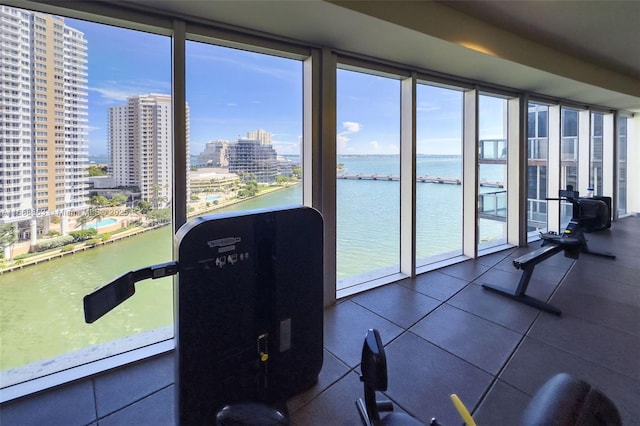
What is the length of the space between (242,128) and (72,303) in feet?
5.88

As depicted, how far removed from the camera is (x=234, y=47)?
2.62 meters

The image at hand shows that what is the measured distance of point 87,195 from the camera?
2.16m

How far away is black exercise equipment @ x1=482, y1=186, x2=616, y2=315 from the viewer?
9.85ft

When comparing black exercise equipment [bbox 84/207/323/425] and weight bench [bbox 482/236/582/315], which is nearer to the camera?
black exercise equipment [bbox 84/207/323/425]

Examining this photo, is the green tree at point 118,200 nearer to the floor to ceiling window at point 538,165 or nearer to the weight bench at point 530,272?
the weight bench at point 530,272

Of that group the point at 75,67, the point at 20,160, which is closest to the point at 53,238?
the point at 20,160

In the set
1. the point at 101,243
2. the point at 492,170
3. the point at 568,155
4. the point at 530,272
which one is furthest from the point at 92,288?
the point at 568,155

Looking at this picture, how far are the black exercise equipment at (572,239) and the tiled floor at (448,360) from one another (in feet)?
0.48

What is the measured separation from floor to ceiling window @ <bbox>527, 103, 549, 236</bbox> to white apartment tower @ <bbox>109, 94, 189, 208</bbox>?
19.5 ft

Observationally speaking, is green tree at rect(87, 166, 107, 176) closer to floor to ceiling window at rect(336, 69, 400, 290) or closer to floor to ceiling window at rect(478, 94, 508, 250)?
→ floor to ceiling window at rect(336, 69, 400, 290)

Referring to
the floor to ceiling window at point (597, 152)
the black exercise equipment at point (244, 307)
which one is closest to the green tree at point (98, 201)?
the black exercise equipment at point (244, 307)

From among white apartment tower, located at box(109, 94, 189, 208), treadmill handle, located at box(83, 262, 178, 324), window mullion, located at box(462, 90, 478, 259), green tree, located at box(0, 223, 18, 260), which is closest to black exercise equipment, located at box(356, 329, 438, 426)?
treadmill handle, located at box(83, 262, 178, 324)

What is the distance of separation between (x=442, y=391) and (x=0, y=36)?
3505 millimetres

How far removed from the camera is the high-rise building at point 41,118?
1943mm
